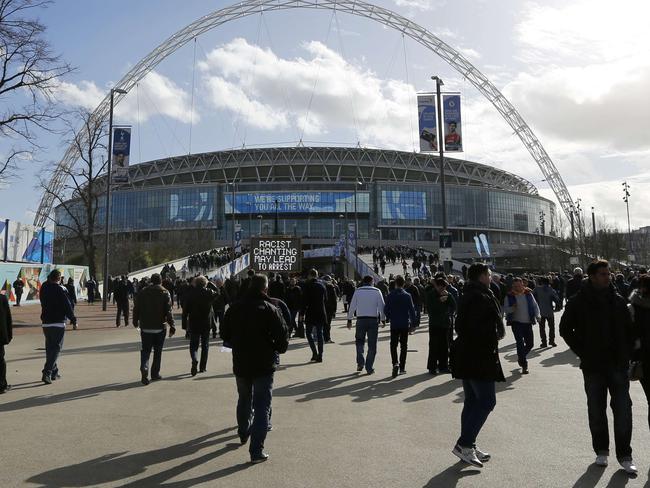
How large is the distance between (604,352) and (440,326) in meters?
5.73

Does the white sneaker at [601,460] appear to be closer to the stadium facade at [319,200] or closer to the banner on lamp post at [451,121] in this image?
the banner on lamp post at [451,121]


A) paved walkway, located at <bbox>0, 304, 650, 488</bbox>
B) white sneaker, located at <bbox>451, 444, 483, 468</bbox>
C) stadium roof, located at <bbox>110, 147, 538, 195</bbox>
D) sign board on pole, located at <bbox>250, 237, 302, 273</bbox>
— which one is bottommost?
paved walkway, located at <bbox>0, 304, 650, 488</bbox>

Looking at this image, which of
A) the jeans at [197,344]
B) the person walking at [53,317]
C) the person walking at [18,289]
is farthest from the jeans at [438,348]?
the person walking at [18,289]

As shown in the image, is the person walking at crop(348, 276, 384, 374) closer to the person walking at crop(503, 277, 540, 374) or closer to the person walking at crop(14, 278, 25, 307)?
the person walking at crop(503, 277, 540, 374)

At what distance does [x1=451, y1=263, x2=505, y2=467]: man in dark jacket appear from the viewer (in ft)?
18.0

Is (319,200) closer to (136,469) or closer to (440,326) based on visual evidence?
(440,326)

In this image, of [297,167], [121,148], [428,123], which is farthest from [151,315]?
[297,167]

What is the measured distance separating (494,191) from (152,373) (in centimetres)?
11392

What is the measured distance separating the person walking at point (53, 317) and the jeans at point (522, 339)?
8.57 metres

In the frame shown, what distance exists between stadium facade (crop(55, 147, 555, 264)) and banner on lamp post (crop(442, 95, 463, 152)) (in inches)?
3196

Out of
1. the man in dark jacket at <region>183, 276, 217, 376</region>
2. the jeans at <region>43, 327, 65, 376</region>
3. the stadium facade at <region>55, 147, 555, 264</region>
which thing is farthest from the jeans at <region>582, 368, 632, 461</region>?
the stadium facade at <region>55, 147, 555, 264</region>

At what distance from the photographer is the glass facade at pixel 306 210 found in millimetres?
108000

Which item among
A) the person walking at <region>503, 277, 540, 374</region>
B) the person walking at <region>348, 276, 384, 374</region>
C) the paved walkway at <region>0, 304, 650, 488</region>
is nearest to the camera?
the paved walkway at <region>0, 304, 650, 488</region>

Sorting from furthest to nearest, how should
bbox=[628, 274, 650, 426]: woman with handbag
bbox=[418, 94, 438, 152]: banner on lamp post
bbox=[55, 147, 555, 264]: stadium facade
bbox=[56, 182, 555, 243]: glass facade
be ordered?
bbox=[55, 147, 555, 264]: stadium facade
bbox=[56, 182, 555, 243]: glass facade
bbox=[418, 94, 438, 152]: banner on lamp post
bbox=[628, 274, 650, 426]: woman with handbag
